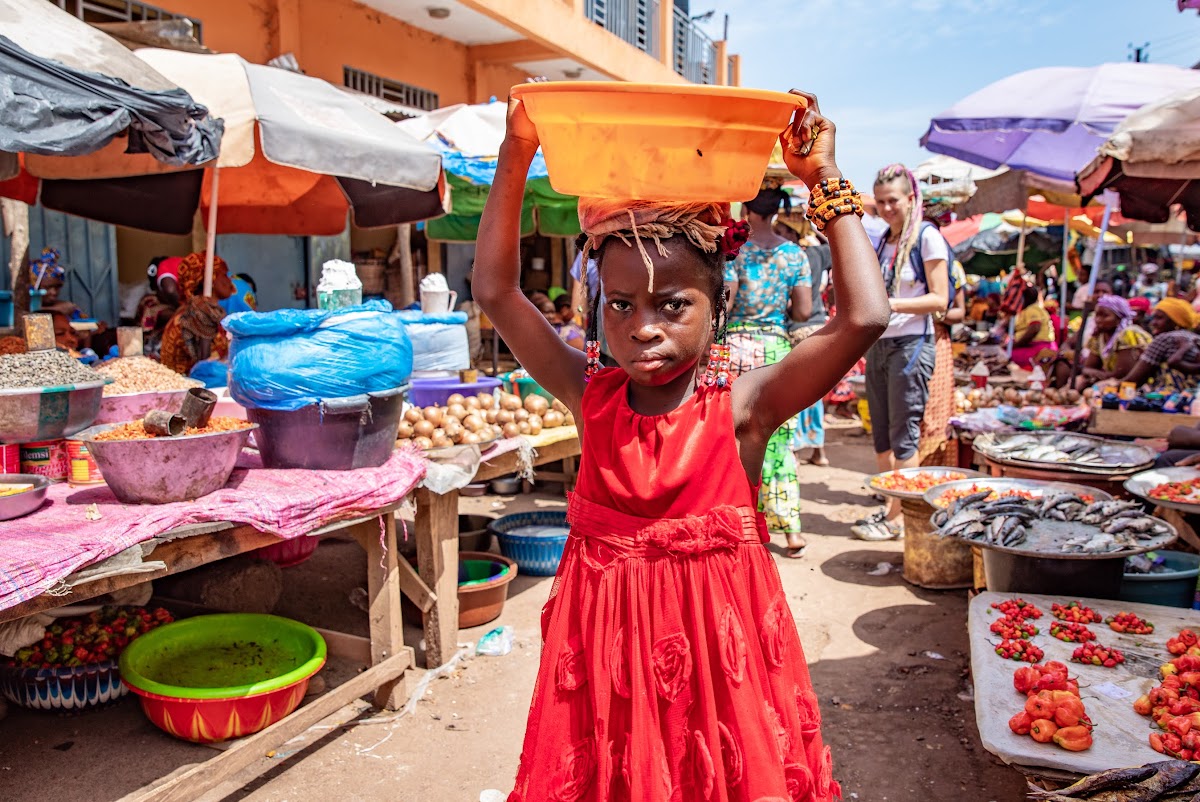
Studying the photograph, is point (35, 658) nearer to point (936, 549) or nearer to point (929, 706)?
point (929, 706)

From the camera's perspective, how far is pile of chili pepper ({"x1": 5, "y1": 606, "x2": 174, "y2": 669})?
11.3ft

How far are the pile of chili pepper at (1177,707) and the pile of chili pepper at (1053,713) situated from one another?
0.18 meters

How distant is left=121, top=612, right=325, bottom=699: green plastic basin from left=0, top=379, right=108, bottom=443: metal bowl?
953 mm

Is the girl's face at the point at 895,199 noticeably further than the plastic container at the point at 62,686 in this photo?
Yes

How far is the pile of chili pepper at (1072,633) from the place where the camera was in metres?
3.08

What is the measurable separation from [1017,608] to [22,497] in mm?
3530

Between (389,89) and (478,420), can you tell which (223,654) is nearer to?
(478,420)

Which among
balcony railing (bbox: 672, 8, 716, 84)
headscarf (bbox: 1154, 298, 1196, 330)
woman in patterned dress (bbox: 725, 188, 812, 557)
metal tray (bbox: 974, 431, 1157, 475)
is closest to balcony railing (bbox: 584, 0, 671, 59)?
balcony railing (bbox: 672, 8, 716, 84)

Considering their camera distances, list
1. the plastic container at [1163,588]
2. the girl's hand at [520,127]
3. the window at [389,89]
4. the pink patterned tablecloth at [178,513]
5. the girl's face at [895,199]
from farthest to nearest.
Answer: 1. the window at [389,89]
2. the girl's face at [895,199]
3. the plastic container at [1163,588]
4. the pink patterned tablecloth at [178,513]
5. the girl's hand at [520,127]

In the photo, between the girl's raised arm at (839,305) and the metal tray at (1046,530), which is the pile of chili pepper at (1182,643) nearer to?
the metal tray at (1046,530)

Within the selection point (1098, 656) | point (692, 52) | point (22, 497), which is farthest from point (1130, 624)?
point (692, 52)

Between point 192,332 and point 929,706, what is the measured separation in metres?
4.75

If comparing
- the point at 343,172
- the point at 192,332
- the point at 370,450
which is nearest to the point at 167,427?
the point at 370,450

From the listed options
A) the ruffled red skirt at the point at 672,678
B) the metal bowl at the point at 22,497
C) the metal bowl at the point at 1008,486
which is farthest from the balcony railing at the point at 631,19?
the ruffled red skirt at the point at 672,678
